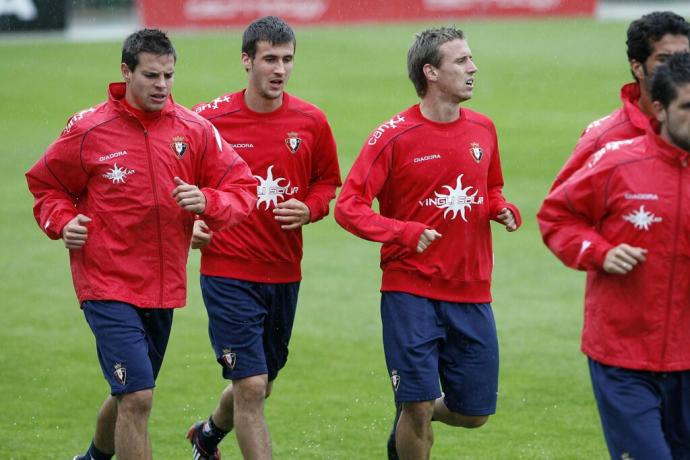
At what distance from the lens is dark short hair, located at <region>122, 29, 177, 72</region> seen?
748 centimetres

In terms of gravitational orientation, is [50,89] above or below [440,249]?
below

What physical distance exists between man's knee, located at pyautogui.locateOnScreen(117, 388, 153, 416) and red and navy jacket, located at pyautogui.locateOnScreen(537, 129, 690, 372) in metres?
2.50

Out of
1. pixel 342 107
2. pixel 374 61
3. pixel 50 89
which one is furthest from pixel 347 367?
pixel 374 61

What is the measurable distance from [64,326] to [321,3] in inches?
1076

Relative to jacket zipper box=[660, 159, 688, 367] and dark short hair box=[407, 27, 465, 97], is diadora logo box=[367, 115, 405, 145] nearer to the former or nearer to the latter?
dark short hair box=[407, 27, 465, 97]

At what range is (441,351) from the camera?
305 inches

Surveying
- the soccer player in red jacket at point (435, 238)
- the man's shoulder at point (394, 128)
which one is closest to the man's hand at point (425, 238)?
the soccer player in red jacket at point (435, 238)

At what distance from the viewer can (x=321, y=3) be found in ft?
128

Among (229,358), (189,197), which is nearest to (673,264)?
(189,197)

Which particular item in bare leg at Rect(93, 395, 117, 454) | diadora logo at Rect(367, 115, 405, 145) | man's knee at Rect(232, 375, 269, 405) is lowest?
bare leg at Rect(93, 395, 117, 454)

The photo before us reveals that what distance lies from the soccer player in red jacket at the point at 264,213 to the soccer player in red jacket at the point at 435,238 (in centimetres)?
70

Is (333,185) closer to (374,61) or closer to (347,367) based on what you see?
(347,367)

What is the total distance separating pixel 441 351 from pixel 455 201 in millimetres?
876

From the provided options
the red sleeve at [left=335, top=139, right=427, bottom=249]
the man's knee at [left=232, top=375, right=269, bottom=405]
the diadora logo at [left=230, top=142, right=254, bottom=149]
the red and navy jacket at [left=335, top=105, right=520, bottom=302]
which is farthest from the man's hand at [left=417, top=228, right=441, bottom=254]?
the diadora logo at [left=230, top=142, right=254, bottom=149]
